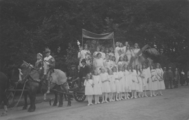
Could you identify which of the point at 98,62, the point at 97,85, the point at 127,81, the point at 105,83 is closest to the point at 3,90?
the point at 97,85

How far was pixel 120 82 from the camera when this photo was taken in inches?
535

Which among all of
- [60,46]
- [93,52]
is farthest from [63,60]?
[93,52]

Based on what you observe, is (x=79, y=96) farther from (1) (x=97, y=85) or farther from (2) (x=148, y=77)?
(2) (x=148, y=77)

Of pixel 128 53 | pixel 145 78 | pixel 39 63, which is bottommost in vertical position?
pixel 145 78

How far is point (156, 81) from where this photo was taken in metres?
14.7

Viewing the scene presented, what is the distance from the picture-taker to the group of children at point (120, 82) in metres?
12.4

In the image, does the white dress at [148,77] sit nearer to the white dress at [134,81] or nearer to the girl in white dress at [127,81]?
the white dress at [134,81]

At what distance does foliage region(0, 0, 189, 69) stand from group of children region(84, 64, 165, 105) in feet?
10.6

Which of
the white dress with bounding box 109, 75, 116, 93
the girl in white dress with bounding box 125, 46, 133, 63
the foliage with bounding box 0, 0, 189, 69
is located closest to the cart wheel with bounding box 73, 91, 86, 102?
the white dress with bounding box 109, 75, 116, 93

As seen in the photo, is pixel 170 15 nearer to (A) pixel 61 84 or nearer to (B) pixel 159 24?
(B) pixel 159 24

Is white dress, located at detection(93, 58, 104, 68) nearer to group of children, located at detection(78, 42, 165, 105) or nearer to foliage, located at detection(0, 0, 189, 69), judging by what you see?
group of children, located at detection(78, 42, 165, 105)

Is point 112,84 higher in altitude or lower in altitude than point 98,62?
lower

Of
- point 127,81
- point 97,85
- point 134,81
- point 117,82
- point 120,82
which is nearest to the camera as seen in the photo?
point 97,85

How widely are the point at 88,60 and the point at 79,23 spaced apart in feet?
13.7
